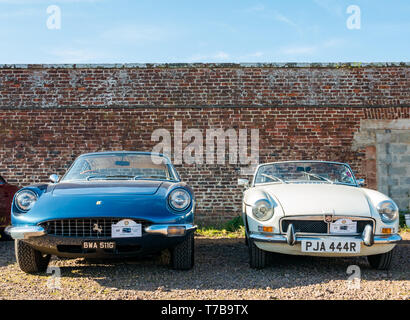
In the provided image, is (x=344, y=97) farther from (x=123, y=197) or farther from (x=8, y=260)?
(x=8, y=260)

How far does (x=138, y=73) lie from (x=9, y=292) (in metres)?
6.23

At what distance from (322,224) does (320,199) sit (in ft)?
1.04

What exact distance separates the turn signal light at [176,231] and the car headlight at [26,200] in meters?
1.39

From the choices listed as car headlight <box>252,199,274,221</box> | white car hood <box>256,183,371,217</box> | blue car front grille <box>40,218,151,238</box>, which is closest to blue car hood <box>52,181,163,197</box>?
blue car front grille <box>40,218,151,238</box>

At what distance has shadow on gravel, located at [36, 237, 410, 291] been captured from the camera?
3.99 m

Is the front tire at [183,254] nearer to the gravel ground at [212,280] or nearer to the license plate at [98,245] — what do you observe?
the gravel ground at [212,280]

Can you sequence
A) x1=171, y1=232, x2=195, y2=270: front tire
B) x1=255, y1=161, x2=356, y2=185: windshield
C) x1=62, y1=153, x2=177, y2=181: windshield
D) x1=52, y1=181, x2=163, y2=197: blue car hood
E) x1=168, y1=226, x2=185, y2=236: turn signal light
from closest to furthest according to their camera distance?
1. x1=168, y1=226, x2=185, y2=236: turn signal light
2. x1=52, y1=181, x2=163, y2=197: blue car hood
3. x1=171, y1=232, x2=195, y2=270: front tire
4. x1=62, y1=153, x2=177, y2=181: windshield
5. x1=255, y1=161, x2=356, y2=185: windshield

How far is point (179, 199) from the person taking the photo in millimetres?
Answer: 4332

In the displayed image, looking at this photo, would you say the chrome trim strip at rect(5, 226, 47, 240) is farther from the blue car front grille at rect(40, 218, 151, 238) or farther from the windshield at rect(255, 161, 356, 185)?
the windshield at rect(255, 161, 356, 185)

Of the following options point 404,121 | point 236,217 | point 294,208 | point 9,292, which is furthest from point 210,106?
point 9,292

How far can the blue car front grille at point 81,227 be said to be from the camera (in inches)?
159

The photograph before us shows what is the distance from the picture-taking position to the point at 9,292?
3.74 meters
